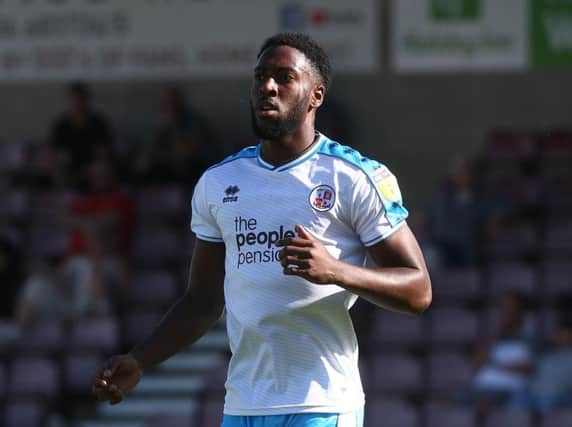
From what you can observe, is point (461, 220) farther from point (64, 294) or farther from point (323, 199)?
point (323, 199)

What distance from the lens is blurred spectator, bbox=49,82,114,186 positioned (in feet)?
40.9

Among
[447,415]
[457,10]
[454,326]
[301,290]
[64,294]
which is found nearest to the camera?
[301,290]

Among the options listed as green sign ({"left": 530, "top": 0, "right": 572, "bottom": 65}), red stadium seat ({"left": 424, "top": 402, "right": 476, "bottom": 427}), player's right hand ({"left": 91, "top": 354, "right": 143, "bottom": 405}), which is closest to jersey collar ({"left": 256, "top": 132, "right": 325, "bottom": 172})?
player's right hand ({"left": 91, "top": 354, "right": 143, "bottom": 405})

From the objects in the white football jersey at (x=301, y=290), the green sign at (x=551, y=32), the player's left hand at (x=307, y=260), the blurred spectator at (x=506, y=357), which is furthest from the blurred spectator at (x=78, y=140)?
the player's left hand at (x=307, y=260)

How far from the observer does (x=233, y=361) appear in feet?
14.2

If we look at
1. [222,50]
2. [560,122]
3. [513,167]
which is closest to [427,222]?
[513,167]

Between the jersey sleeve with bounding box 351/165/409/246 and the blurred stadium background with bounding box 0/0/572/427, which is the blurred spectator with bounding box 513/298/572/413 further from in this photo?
the jersey sleeve with bounding box 351/165/409/246

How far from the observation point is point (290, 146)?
433cm

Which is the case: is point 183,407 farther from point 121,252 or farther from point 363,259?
point 363,259

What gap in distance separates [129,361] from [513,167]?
7792mm

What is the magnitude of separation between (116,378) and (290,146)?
862 mm

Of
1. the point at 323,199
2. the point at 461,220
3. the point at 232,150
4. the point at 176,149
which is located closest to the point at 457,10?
the point at 461,220

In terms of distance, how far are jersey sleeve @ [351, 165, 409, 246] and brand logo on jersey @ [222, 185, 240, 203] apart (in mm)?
370

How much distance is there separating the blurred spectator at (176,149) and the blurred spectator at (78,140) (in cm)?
40
